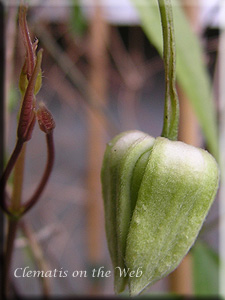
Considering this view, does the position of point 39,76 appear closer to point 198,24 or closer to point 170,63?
point 170,63

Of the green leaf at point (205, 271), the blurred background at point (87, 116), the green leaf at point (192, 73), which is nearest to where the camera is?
the green leaf at point (192, 73)

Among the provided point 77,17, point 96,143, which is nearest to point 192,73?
point 77,17

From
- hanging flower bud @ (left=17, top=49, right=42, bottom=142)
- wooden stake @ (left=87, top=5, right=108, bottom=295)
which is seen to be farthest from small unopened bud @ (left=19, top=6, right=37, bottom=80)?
wooden stake @ (left=87, top=5, right=108, bottom=295)

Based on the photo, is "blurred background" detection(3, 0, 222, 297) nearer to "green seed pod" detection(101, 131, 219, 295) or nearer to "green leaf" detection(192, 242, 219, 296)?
"green leaf" detection(192, 242, 219, 296)

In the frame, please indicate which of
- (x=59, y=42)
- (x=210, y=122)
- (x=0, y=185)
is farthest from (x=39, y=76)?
(x=59, y=42)

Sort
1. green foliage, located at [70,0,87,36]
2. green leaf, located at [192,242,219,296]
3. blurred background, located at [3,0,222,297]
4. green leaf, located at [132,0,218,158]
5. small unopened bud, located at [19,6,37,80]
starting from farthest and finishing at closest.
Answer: blurred background, located at [3,0,222,297] → green foliage, located at [70,0,87,36] → green leaf, located at [192,242,219,296] → green leaf, located at [132,0,218,158] → small unopened bud, located at [19,6,37,80]

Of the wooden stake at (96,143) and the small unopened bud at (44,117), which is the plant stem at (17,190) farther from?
the wooden stake at (96,143)

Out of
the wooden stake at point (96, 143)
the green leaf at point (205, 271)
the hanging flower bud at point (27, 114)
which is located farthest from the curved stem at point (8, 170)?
the wooden stake at point (96, 143)
